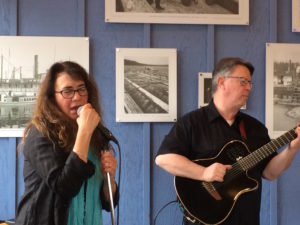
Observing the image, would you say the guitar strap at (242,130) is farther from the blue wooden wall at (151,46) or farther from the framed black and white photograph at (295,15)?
the framed black and white photograph at (295,15)

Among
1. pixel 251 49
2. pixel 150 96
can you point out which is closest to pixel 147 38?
pixel 150 96

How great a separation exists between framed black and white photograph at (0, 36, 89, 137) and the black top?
116 cm

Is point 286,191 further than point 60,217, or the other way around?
point 286,191

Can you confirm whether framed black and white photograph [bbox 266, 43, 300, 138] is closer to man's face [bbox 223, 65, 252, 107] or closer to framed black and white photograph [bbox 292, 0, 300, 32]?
framed black and white photograph [bbox 292, 0, 300, 32]

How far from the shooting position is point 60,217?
1.25 metres

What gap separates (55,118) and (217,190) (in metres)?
0.99

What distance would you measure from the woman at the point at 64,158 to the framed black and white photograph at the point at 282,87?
1558mm

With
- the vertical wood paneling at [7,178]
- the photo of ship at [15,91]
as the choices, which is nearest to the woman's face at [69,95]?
the photo of ship at [15,91]

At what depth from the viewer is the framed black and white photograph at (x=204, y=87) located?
97.4 inches

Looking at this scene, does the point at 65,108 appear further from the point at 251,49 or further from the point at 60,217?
the point at 251,49

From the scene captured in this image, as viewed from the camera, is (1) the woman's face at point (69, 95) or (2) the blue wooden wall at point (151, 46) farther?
(2) the blue wooden wall at point (151, 46)

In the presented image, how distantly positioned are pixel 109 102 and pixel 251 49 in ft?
3.84

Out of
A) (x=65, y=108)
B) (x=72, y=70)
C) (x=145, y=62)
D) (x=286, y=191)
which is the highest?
(x=145, y=62)

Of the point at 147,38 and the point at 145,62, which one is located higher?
the point at 147,38
